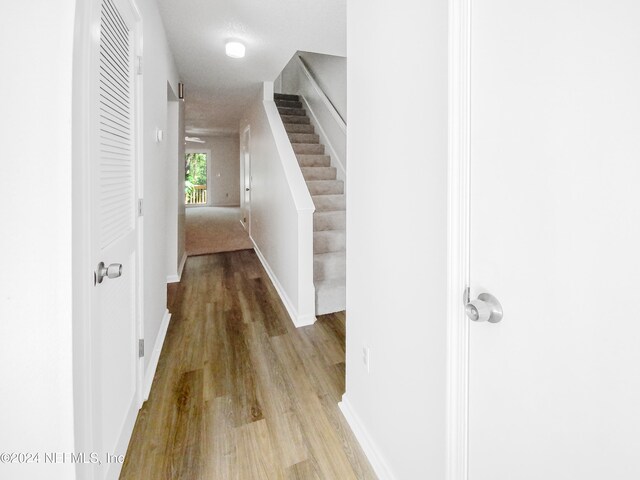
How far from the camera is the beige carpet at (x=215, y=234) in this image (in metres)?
5.49

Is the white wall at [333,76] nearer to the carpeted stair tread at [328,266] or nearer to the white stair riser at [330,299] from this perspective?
the carpeted stair tread at [328,266]

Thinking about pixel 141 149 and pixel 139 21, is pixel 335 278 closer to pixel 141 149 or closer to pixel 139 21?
pixel 141 149

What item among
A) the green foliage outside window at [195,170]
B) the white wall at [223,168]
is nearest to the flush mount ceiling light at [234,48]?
the white wall at [223,168]

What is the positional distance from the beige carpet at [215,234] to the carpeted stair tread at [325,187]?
6.68 feet

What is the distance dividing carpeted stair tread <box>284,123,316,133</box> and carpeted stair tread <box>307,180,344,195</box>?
1.40 metres

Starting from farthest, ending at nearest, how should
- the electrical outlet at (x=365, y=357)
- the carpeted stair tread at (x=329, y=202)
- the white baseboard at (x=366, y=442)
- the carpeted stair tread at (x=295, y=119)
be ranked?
1. the carpeted stair tread at (x=295, y=119)
2. the carpeted stair tread at (x=329, y=202)
3. the electrical outlet at (x=365, y=357)
4. the white baseboard at (x=366, y=442)

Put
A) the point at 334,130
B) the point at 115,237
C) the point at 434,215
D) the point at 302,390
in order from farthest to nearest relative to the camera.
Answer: the point at 334,130 < the point at 302,390 < the point at 115,237 < the point at 434,215

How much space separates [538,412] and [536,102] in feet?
2.04

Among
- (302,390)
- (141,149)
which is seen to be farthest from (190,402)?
(141,149)

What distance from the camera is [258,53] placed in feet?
10.7

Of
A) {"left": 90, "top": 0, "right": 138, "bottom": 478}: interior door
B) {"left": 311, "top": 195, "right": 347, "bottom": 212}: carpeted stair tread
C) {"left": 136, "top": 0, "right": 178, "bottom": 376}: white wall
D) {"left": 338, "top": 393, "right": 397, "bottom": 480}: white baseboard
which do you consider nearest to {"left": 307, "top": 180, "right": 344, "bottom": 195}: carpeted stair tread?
{"left": 311, "top": 195, "right": 347, "bottom": 212}: carpeted stair tread

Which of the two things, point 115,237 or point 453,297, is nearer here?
point 453,297

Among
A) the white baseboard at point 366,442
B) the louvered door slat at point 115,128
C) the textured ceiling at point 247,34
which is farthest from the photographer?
the textured ceiling at point 247,34

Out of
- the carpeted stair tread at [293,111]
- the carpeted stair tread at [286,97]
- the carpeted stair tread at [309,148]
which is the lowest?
the carpeted stair tread at [309,148]
